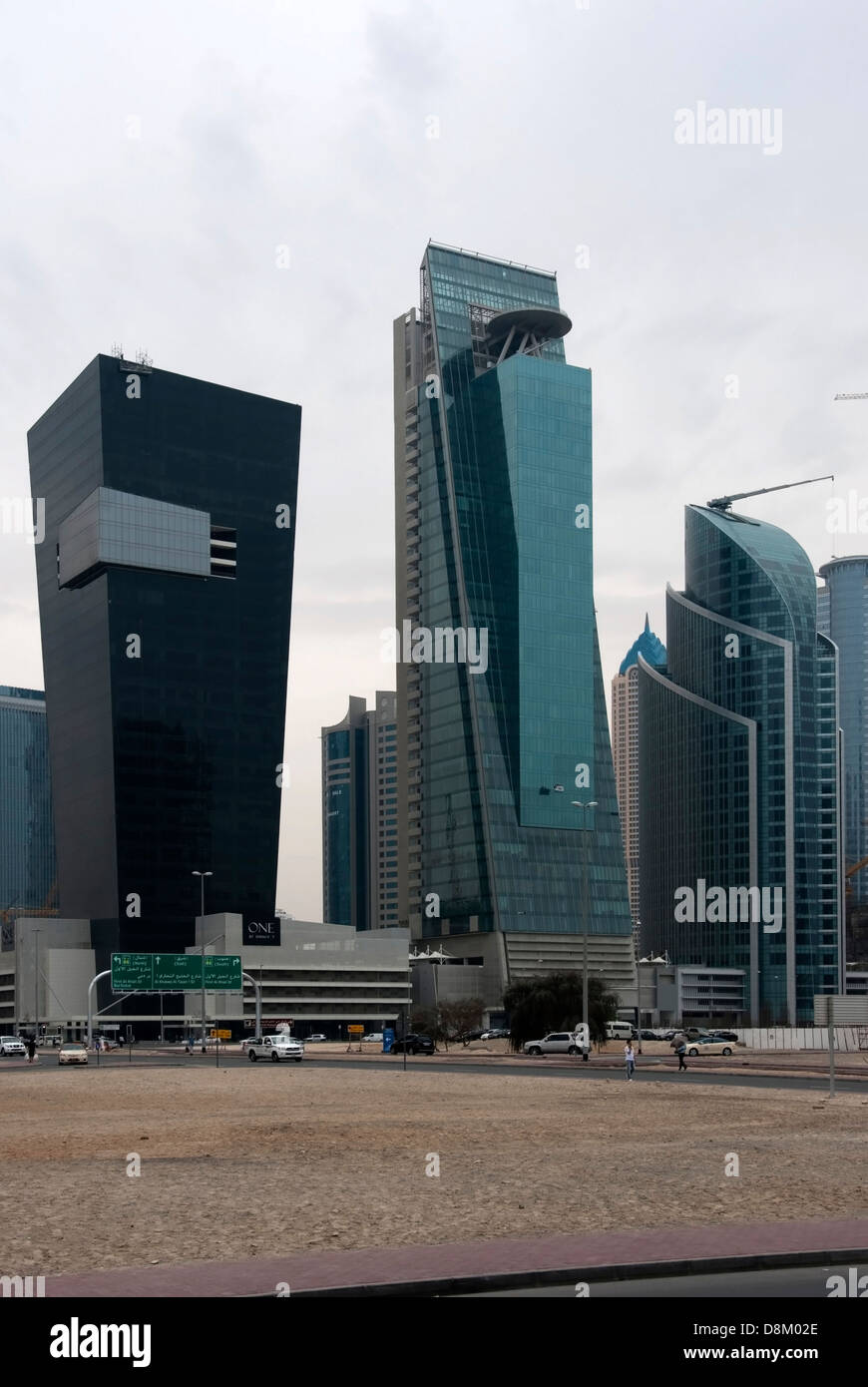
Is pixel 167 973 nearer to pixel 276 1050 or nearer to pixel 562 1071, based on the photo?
pixel 276 1050

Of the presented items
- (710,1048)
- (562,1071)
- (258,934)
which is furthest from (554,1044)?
(258,934)

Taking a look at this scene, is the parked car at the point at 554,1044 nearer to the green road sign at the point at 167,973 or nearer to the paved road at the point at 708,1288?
the green road sign at the point at 167,973

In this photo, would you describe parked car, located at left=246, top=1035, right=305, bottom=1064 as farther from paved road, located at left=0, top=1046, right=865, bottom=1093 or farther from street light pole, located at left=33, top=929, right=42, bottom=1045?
street light pole, located at left=33, top=929, right=42, bottom=1045

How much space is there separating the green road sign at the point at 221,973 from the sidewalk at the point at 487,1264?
350ft

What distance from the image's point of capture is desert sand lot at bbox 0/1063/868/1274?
19828 millimetres

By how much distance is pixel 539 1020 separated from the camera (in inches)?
4173

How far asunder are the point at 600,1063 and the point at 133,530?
5252 inches

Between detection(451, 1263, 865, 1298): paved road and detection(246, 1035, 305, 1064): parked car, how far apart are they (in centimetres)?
7796

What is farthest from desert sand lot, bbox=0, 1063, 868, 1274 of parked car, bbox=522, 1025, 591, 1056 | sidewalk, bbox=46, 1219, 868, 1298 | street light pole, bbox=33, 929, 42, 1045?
street light pole, bbox=33, 929, 42, 1045

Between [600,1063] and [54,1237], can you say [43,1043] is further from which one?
[54,1237]

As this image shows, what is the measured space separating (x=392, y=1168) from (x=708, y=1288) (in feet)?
40.4

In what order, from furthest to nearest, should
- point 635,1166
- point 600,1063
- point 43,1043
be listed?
point 43,1043
point 600,1063
point 635,1166

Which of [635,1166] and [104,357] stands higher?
[104,357]
